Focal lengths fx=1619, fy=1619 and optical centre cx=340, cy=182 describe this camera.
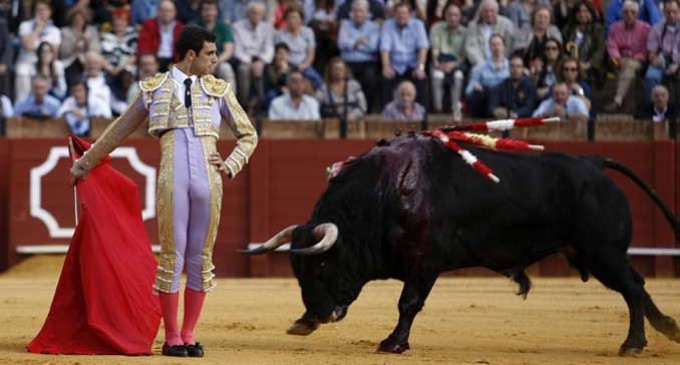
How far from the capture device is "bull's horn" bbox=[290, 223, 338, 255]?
7.55m

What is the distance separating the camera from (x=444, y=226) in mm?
7793

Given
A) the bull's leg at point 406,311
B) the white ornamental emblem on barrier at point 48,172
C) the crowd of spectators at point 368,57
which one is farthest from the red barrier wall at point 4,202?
the bull's leg at point 406,311

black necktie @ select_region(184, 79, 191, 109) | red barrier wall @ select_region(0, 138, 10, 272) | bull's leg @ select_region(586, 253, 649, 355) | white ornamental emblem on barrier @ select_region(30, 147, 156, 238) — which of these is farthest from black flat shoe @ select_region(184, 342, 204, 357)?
red barrier wall @ select_region(0, 138, 10, 272)

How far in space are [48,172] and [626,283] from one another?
6428 millimetres

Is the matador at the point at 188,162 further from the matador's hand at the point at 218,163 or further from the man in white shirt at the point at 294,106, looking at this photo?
the man in white shirt at the point at 294,106

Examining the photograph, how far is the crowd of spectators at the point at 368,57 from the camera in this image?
1327 centimetres

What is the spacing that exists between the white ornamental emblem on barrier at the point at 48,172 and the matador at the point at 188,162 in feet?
19.0

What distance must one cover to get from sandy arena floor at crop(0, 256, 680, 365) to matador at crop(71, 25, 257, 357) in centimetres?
29

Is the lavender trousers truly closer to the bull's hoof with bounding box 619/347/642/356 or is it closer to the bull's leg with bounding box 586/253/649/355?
the bull's leg with bounding box 586/253/649/355

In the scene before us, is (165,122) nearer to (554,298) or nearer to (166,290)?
(166,290)

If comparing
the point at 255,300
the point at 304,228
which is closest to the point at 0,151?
the point at 255,300

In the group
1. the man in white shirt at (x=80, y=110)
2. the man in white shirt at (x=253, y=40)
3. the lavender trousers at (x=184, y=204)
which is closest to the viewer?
the lavender trousers at (x=184, y=204)

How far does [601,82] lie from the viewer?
13.5 metres

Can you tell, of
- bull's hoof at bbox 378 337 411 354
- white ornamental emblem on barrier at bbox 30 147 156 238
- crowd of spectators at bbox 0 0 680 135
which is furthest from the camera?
crowd of spectators at bbox 0 0 680 135
